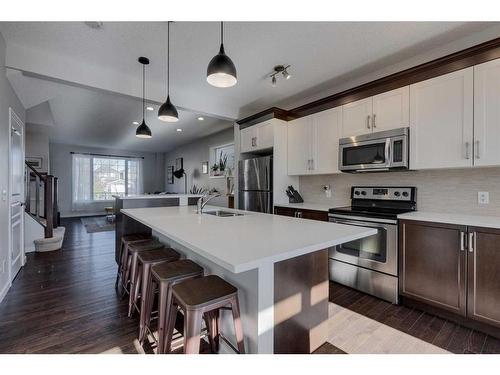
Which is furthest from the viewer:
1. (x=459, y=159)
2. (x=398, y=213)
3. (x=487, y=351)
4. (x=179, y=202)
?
(x=179, y=202)

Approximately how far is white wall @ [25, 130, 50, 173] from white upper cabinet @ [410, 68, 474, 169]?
26.6 feet

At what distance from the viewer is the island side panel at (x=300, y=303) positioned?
4.39 feet

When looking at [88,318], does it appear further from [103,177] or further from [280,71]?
[103,177]

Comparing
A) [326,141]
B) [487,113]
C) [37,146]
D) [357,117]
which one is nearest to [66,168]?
[37,146]

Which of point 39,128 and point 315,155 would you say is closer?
point 315,155

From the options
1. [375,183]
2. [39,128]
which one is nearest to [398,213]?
[375,183]

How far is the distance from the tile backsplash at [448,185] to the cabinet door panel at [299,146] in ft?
2.04

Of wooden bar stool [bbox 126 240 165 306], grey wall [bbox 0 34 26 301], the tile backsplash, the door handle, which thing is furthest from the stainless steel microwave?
grey wall [bbox 0 34 26 301]

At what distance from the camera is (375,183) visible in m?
2.96

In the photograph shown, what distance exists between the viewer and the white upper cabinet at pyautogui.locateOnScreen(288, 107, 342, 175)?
10.1 feet

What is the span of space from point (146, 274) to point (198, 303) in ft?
2.77

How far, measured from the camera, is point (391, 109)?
8.34 feet
